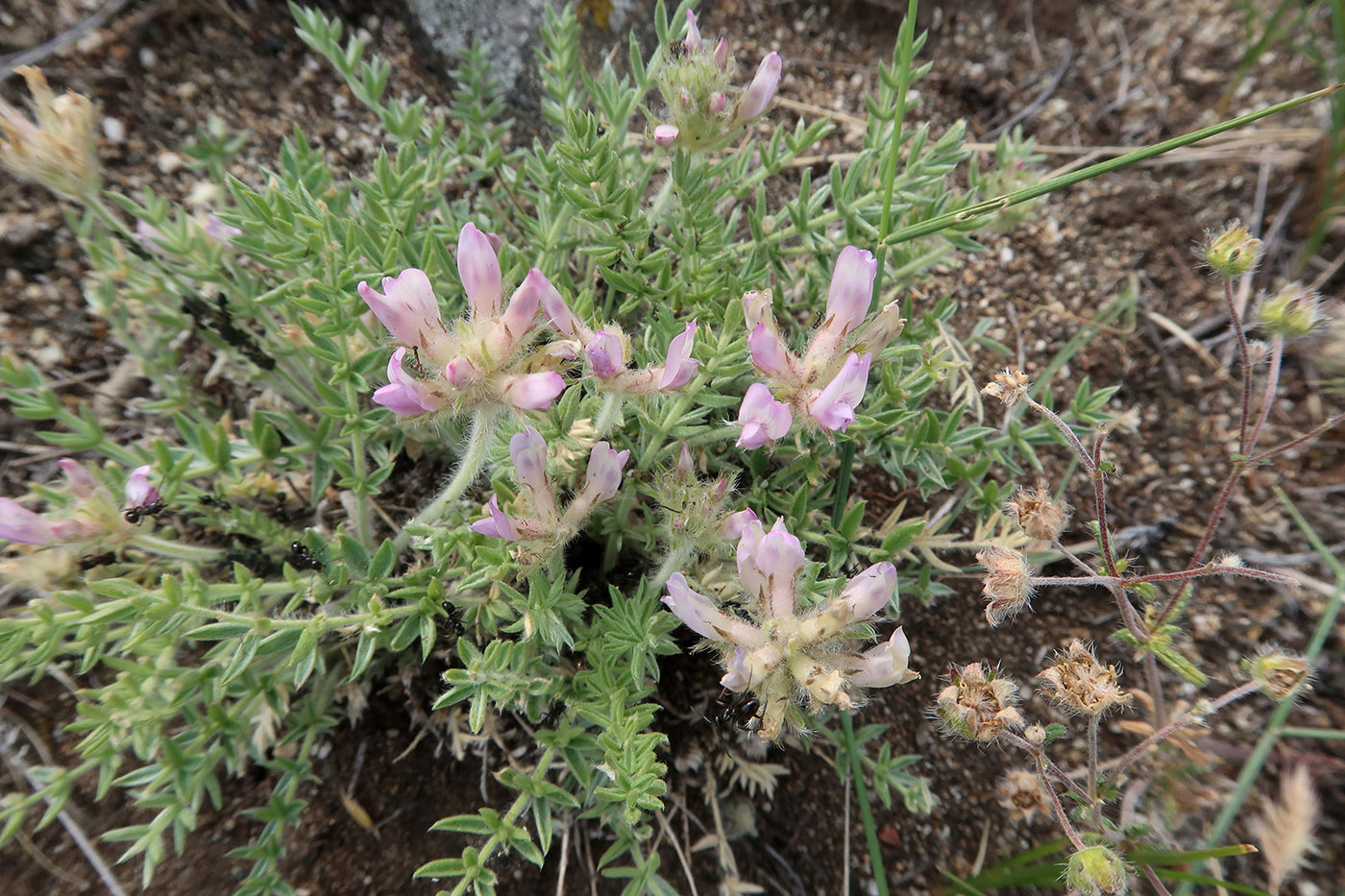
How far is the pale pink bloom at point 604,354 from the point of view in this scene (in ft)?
5.54

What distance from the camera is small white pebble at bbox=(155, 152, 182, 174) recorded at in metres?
3.27

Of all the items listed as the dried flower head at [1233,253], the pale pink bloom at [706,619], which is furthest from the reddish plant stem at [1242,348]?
the pale pink bloom at [706,619]

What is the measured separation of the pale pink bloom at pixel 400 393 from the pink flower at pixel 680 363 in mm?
500

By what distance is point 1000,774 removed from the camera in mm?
2777

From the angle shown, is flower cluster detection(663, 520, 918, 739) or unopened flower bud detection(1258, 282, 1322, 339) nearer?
flower cluster detection(663, 520, 918, 739)

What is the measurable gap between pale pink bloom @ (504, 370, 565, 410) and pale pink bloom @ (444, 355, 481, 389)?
0.07 metres

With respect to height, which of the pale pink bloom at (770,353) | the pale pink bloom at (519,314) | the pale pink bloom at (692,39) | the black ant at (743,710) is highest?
the pale pink bloom at (692,39)

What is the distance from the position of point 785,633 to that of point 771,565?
15cm

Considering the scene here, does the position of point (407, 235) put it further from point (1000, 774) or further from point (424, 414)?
point (1000, 774)

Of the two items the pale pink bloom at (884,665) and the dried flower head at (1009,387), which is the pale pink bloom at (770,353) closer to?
the dried flower head at (1009,387)

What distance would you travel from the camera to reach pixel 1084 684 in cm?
177

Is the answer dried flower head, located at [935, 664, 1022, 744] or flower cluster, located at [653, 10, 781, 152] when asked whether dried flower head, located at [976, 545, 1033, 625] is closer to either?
dried flower head, located at [935, 664, 1022, 744]

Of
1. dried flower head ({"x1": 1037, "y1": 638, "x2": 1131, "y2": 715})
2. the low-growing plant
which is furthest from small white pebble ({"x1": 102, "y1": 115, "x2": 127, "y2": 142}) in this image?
dried flower head ({"x1": 1037, "y1": 638, "x2": 1131, "y2": 715})

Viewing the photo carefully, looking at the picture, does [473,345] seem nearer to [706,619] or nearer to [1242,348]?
[706,619]
